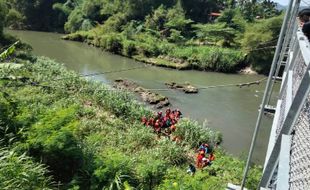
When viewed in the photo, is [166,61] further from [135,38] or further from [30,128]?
[30,128]

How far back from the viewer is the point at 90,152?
26.8ft

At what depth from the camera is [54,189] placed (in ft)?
21.1

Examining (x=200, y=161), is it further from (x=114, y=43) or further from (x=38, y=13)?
(x=38, y=13)

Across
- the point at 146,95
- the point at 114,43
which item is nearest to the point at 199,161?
the point at 146,95

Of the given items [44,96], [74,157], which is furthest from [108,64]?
[74,157]

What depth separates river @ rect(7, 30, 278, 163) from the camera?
14.9 metres

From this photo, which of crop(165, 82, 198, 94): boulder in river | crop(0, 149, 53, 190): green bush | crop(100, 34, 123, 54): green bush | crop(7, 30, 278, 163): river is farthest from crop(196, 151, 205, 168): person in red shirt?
crop(100, 34, 123, 54): green bush

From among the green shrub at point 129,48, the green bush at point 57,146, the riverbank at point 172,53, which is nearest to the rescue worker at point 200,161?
the green bush at point 57,146

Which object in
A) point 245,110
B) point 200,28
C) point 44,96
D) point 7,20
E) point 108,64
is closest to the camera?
point 44,96

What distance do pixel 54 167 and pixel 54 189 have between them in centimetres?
127

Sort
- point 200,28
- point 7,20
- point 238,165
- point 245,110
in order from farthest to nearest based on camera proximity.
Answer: point 200,28 → point 7,20 → point 245,110 → point 238,165

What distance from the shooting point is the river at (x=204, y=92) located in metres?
14.9

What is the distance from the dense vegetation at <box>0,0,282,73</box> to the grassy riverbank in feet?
42.5

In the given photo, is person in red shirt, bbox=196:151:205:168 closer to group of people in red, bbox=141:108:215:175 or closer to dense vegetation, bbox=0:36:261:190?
group of people in red, bbox=141:108:215:175
